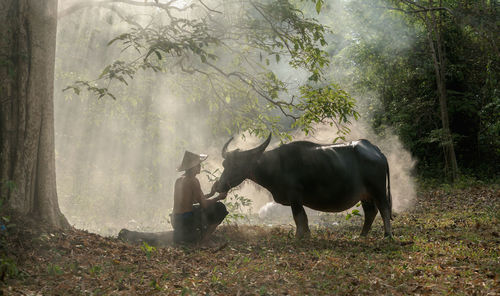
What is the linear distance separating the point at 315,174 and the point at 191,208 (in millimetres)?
2485

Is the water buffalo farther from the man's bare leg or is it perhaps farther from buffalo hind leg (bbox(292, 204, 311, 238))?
the man's bare leg

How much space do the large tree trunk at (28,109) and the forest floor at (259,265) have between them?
0.58 metres

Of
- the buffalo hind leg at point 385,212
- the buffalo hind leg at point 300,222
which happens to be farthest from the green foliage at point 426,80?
the buffalo hind leg at point 300,222

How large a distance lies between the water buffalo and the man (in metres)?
0.70

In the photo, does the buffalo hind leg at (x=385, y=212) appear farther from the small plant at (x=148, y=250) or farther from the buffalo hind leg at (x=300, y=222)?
the small plant at (x=148, y=250)

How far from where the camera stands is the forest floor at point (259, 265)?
207 inches

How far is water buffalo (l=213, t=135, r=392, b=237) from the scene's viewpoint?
30.3ft

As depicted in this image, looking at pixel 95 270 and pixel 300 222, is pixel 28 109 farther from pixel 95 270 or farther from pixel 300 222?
pixel 300 222

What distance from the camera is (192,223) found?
28.2 ft

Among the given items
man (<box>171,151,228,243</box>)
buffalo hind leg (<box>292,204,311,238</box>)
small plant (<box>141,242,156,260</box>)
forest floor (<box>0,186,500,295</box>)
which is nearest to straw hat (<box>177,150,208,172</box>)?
man (<box>171,151,228,243</box>)

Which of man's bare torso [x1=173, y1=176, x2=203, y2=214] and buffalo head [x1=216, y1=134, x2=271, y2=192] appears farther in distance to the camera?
buffalo head [x1=216, y1=134, x2=271, y2=192]

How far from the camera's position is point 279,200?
372 inches

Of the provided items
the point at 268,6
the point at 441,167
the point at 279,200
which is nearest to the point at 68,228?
the point at 279,200

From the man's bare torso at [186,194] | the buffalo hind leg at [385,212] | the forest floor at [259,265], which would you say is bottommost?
the forest floor at [259,265]
